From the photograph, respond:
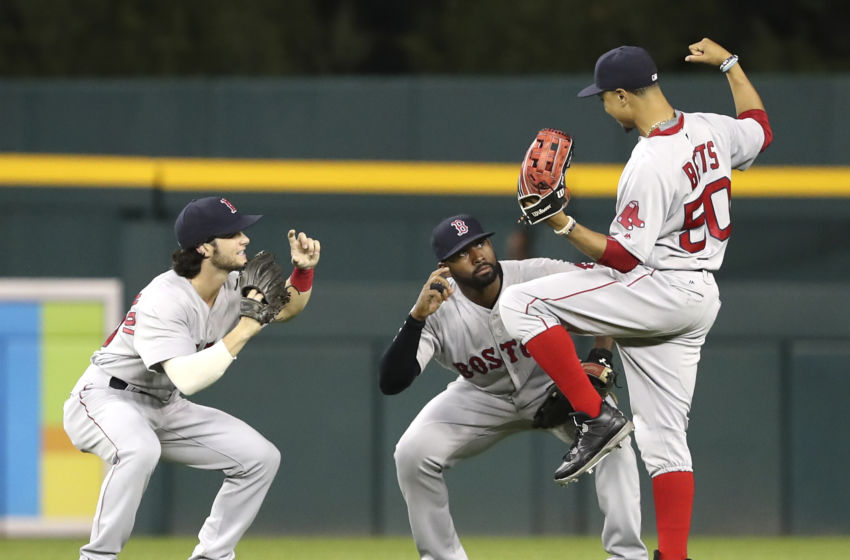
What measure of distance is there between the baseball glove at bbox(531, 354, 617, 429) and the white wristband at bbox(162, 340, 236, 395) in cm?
127

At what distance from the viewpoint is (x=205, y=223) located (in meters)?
5.30

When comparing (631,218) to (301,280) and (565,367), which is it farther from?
(301,280)

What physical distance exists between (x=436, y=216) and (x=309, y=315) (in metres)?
2.63

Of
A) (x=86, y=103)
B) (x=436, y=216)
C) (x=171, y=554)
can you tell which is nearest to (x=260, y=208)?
(x=436, y=216)

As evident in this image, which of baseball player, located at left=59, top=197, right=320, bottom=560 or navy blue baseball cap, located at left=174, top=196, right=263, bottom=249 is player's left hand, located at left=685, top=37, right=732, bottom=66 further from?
navy blue baseball cap, located at left=174, top=196, right=263, bottom=249

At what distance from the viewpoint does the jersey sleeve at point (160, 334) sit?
507 centimetres

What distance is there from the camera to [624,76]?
16.1 feet

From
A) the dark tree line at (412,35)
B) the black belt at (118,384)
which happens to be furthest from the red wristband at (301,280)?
the dark tree line at (412,35)

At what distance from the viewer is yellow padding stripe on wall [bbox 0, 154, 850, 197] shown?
30.9ft

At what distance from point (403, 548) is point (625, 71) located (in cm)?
326

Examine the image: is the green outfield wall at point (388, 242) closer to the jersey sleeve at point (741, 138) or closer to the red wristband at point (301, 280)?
the red wristband at point (301, 280)

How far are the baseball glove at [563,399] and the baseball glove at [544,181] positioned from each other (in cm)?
74

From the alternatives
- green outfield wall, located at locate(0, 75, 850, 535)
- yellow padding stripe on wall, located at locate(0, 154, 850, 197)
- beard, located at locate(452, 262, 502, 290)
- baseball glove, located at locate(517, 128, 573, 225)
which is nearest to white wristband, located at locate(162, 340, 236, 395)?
beard, located at locate(452, 262, 502, 290)

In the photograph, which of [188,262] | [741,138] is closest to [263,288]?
[188,262]
